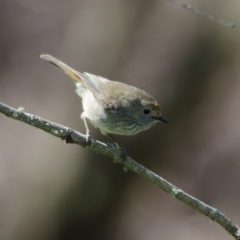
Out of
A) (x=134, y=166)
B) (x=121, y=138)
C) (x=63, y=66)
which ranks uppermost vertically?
(x=63, y=66)

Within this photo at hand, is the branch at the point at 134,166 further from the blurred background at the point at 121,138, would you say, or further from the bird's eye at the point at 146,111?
the blurred background at the point at 121,138

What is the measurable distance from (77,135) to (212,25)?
5.34 meters

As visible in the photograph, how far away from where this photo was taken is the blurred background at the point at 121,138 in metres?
7.62

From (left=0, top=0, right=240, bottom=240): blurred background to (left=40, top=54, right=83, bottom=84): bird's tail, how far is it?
202 cm

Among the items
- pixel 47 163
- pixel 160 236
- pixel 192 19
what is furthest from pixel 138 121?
pixel 192 19

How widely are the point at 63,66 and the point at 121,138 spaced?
2596 mm

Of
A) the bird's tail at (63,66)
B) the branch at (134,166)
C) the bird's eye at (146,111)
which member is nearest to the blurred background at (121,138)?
the bird's tail at (63,66)

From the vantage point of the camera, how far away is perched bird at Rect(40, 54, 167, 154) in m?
5.14

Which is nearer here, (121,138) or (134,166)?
(134,166)

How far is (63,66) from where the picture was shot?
5.45m

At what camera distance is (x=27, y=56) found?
870 centimetres

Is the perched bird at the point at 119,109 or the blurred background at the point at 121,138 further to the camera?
the blurred background at the point at 121,138

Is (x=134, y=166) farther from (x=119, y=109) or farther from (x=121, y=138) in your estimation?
(x=121, y=138)

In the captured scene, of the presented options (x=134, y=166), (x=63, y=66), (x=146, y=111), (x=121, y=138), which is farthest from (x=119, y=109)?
(x=121, y=138)
